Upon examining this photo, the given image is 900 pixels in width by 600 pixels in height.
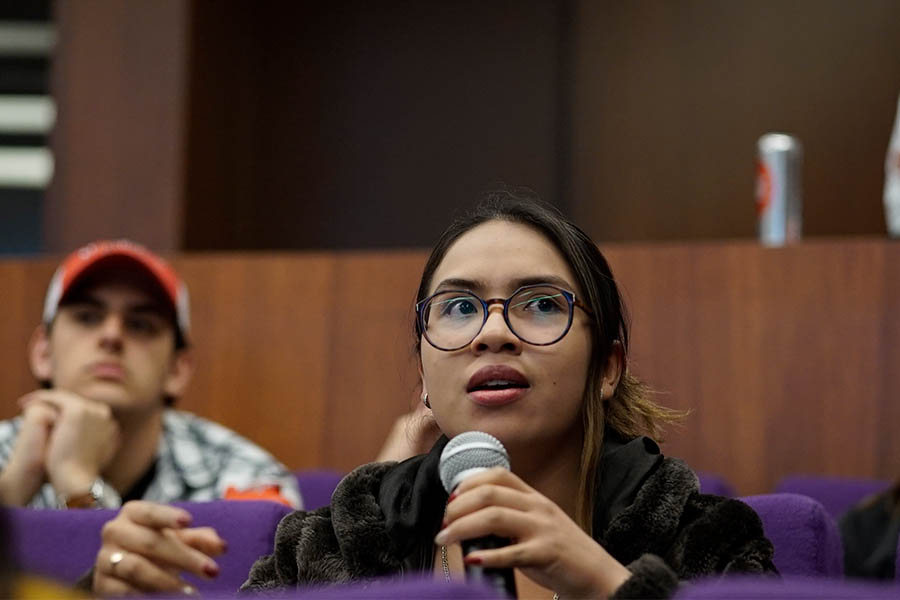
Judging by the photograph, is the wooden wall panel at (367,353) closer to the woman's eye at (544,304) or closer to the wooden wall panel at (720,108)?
the woman's eye at (544,304)

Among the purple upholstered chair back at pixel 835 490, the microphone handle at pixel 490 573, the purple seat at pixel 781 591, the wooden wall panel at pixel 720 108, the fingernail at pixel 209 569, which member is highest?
the wooden wall panel at pixel 720 108

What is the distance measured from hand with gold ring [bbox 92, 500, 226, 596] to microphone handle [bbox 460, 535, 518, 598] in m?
0.33

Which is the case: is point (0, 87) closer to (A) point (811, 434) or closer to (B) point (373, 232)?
(B) point (373, 232)

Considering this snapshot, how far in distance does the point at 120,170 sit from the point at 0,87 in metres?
2.51

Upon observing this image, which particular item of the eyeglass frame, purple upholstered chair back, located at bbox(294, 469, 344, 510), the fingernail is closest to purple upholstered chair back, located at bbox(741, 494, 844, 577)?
the eyeglass frame

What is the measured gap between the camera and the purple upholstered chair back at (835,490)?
2367 millimetres

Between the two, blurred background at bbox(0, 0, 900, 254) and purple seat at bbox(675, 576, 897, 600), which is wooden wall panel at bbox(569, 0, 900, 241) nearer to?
blurred background at bbox(0, 0, 900, 254)

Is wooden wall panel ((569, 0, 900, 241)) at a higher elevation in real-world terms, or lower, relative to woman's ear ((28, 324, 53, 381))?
higher

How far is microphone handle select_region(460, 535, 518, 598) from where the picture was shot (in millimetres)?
1111

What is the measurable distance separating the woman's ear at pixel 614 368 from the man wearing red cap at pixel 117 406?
1049mm

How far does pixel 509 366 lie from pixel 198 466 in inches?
53.6

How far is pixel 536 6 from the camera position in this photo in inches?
199

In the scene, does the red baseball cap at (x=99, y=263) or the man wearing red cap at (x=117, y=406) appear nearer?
the man wearing red cap at (x=117, y=406)

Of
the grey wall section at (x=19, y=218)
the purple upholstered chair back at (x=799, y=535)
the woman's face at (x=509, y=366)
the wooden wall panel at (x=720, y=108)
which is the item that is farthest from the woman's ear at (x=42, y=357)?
the grey wall section at (x=19, y=218)
